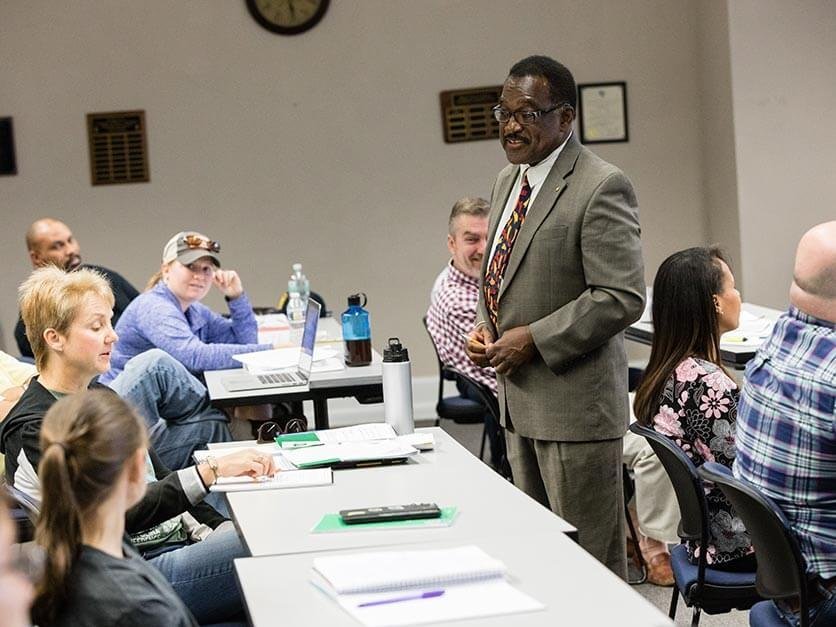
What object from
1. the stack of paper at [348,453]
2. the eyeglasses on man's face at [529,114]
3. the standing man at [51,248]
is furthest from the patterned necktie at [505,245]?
the standing man at [51,248]

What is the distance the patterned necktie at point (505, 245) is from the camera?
334 cm

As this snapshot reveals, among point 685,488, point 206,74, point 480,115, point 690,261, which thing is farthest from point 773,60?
point 685,488

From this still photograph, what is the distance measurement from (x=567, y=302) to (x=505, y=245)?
25cm

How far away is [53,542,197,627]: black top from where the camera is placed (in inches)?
70.2

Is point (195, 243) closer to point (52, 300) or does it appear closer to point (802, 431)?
point (52, 300)

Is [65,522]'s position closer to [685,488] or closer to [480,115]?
[685,488]

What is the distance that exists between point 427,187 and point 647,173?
1.45 m

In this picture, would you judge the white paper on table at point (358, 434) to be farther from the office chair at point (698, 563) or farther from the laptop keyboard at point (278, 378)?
the laptop keyboard at point (278, 378)

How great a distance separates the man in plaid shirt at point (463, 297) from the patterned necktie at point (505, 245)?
4.70 ft

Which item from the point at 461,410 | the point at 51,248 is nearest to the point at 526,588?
the point at 461,410

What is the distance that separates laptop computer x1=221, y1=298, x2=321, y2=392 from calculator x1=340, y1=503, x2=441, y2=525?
1764 millimetres

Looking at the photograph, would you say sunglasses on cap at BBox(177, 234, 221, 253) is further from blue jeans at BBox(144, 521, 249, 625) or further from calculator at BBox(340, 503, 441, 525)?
calculator at BBox(340, 503, 441, 525)

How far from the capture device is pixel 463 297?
4.98m

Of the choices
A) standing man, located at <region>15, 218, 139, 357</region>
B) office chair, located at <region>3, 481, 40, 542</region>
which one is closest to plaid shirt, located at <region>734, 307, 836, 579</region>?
office chair, located at <region>3, 481, 40, 542</region>
